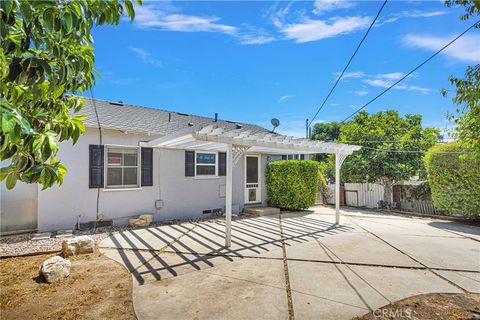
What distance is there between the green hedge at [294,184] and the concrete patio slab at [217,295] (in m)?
6.89

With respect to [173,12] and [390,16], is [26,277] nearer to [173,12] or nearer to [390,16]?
[173,12]

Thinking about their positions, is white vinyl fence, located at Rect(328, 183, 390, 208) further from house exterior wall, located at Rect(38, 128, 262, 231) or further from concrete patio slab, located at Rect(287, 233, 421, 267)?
concrete patio slab, located at Rect(287, 233, 421, 267)

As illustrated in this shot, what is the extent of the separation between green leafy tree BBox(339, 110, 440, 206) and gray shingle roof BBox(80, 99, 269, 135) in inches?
269

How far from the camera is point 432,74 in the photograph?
369 inches

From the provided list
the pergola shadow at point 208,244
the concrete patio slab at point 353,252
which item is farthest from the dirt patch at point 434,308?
the pergola shadow at point 208,244

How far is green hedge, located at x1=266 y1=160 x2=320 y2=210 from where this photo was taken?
11438 millimetres

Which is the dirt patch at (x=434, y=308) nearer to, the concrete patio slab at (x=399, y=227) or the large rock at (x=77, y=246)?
the concrete patio slab at (x=399, y=227)

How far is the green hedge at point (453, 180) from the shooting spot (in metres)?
9.05

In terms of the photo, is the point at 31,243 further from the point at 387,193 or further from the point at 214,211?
the point at 387,193

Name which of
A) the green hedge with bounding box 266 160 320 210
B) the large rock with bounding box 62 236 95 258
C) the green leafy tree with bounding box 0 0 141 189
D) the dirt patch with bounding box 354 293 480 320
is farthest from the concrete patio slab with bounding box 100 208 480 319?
the green hedge with bounding box 266 160 320 210

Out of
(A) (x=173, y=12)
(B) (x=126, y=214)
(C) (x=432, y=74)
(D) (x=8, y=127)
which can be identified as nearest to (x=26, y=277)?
(B) (x=126, y=214)

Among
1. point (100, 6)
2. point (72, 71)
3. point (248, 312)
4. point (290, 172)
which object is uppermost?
point (100, 6)

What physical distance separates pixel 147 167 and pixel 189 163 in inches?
63.7

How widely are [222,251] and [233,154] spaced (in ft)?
8.07
